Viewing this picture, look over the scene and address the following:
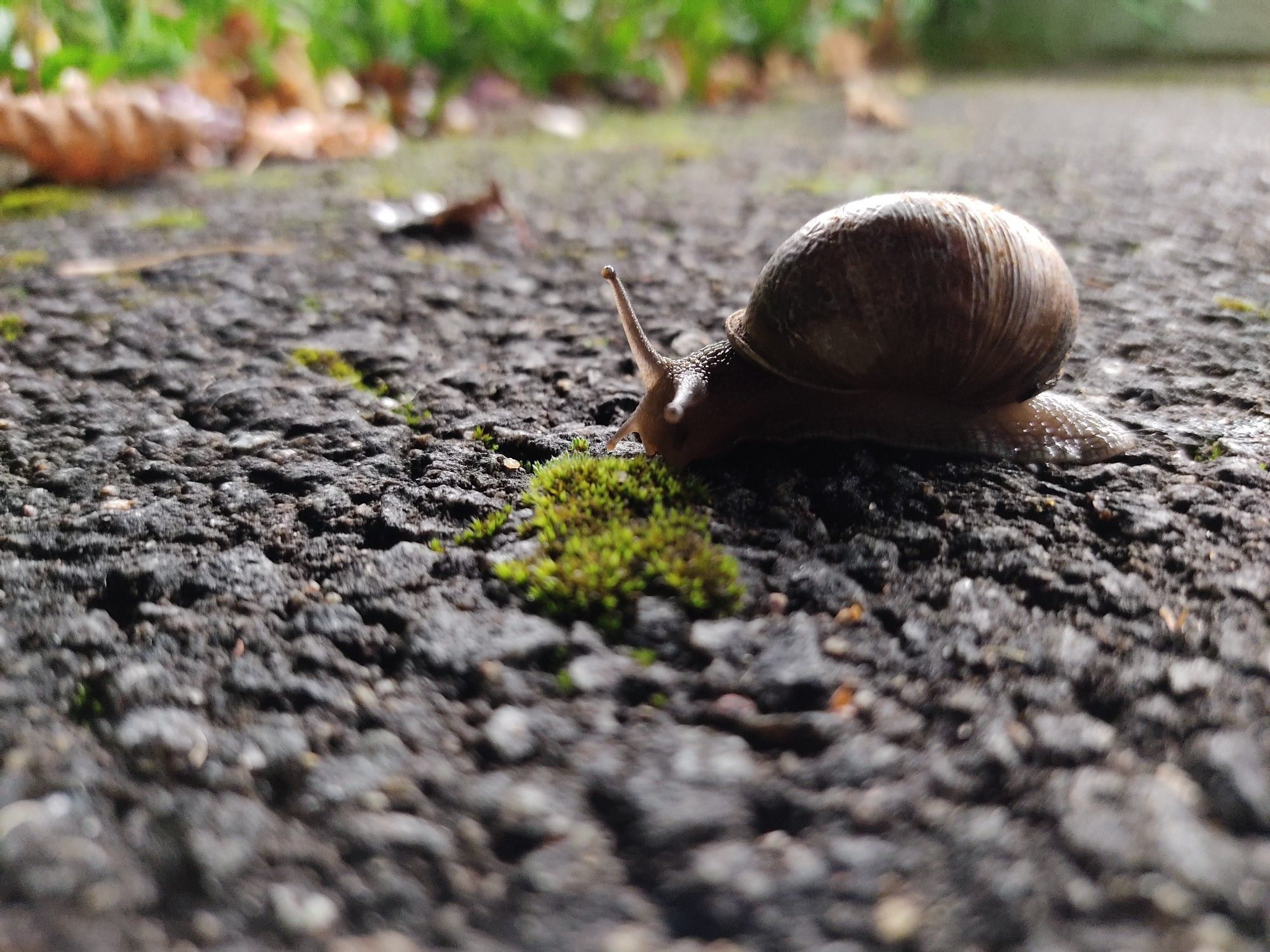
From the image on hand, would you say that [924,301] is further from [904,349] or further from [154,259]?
[154,259]

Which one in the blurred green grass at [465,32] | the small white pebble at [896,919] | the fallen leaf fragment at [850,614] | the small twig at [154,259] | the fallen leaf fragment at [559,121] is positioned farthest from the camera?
the fallen leaf fragment at [559,121]

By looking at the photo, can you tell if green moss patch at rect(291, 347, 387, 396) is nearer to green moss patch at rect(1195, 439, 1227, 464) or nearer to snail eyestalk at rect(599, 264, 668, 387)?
snail eyestalk at rect(599, 264, 668, 387)

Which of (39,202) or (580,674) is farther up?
(39,202)

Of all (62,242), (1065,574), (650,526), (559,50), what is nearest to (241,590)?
(650,526)

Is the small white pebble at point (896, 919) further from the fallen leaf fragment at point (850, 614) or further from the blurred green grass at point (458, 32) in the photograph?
the blurred green grass at point (458, 32)

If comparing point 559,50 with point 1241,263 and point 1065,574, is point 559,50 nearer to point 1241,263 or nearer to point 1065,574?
point 1241,263

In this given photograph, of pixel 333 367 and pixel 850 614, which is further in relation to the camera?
pixel 333 367

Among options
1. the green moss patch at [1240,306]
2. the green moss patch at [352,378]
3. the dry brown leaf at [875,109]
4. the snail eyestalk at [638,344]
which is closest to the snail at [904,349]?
→ the snail eyestalk at [638,344]

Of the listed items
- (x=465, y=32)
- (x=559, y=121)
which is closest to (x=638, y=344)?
(x=559, y=121)
